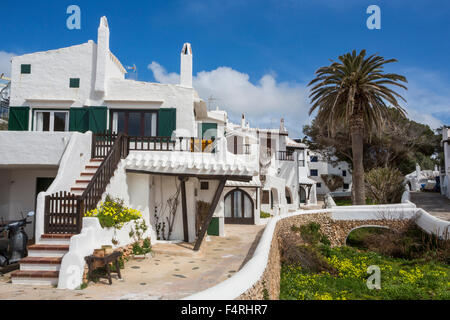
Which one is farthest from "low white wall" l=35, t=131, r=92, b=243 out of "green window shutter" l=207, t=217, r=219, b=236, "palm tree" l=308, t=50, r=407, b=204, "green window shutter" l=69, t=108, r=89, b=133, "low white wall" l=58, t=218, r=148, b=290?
"palm tree" l=308, t=50, r=407, b=204

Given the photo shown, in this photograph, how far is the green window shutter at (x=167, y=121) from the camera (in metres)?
14.2

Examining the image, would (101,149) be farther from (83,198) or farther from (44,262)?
(44,262)

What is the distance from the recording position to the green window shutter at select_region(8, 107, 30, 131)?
14211mm

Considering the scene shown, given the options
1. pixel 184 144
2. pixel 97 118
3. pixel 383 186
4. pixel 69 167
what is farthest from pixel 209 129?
pixel 383 186

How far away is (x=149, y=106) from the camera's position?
47.4ft

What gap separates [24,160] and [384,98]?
19.4m

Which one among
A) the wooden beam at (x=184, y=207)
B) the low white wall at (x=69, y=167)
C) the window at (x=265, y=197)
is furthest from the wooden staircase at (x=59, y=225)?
the window at (x=265, y=197)

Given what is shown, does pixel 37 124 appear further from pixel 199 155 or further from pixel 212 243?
pixel 212 243

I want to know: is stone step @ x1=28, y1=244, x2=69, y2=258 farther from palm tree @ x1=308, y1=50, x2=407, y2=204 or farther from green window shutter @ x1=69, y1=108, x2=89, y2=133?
palm tree @ x1=308, y1=50, x2=407, y2=204

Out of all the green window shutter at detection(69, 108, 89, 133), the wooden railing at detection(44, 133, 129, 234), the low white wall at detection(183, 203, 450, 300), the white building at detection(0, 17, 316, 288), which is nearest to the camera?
the low white wall at detection(183, 203, 450, 300)

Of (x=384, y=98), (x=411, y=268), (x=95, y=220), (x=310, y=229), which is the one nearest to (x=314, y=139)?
(x=384, y=98)

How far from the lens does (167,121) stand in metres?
14.2

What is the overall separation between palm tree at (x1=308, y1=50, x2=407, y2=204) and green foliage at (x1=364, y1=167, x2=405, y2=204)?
5157 millimetres

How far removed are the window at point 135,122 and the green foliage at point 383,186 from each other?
59.8 ft
